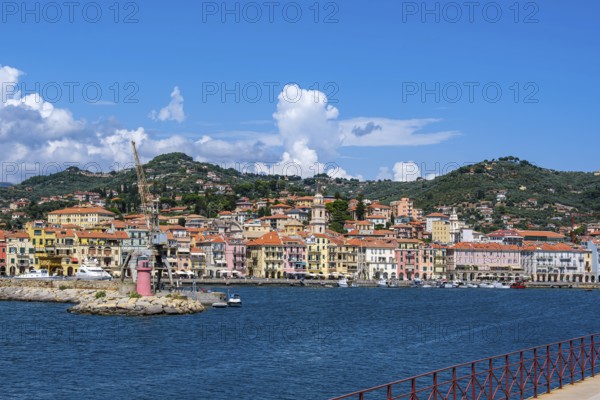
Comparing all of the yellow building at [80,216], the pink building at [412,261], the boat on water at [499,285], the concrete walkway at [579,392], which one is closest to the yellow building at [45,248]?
the yellow building at [80,216]

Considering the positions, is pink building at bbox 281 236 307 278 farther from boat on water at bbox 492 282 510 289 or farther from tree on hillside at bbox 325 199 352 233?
tree on hillside at bbox 325 199 352 233

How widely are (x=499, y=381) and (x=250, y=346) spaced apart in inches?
1027

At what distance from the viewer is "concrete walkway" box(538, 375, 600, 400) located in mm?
20625

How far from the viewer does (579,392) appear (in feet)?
69.9

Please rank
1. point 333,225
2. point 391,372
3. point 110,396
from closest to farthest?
1. point 110,396
2. point 391,372
3. point 333,225

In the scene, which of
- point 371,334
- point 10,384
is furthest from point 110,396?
point 371,334

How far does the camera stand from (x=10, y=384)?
3484 centimetres

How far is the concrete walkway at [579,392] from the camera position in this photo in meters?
20.6


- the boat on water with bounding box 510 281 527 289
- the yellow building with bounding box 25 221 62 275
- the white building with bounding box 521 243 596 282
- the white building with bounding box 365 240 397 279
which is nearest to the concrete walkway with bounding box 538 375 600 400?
the yellow building with bounding box 25 221 62 275

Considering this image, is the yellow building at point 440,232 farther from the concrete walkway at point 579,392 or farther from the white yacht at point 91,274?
the concrete walkway at point 579,392

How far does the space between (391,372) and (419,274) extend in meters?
107

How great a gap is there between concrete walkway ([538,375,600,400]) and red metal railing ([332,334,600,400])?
11.0 inches

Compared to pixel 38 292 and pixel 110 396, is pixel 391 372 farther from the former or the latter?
pixel 38 292

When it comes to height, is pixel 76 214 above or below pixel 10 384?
above
